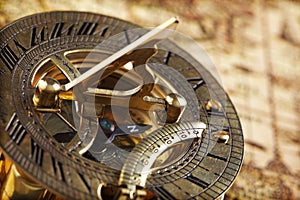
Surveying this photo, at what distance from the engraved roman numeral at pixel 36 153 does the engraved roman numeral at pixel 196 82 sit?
2.07 feet

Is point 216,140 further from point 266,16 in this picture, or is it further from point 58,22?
point 266,16

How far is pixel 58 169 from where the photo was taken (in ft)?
4.96

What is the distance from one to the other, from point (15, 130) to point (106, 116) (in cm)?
43

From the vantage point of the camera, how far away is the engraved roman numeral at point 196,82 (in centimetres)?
195

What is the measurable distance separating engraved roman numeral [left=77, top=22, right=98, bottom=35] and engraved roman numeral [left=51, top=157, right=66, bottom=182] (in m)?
0.57

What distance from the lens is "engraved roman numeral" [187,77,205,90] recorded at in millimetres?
1949

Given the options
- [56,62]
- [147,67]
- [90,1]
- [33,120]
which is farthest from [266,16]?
[33,120]

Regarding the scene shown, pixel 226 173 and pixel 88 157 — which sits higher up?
pixel 88 157

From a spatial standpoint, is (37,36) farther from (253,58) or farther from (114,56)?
(253,58)

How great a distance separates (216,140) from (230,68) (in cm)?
116

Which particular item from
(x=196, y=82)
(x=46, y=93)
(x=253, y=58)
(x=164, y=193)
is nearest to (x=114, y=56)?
(x=46, y=93)

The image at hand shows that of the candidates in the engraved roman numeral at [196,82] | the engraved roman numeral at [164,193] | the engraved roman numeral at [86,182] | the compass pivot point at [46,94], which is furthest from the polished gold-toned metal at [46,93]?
the engraved roman numeral at [196,82]

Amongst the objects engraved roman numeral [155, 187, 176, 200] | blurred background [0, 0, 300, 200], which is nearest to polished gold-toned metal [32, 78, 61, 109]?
engraved roman numeral [155, 187, 176, 200]

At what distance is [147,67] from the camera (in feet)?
6.16
